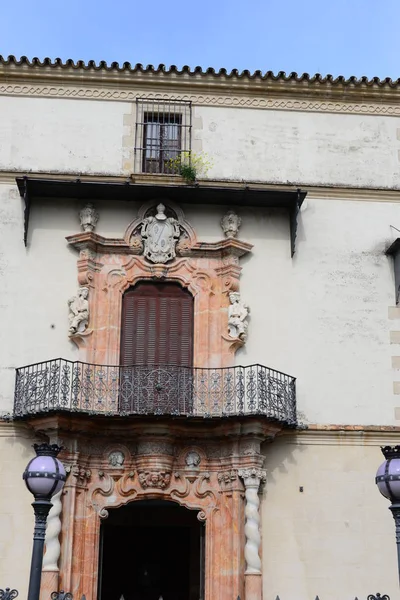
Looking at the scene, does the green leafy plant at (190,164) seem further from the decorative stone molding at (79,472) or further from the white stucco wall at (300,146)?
the decorative stone molding at (79,472)

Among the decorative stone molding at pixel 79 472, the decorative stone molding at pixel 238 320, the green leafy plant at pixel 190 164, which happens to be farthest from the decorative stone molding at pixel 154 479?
the green leafy plant at pixel 190 164

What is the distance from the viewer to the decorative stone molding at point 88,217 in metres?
16.7

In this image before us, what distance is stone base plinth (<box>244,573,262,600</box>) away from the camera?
575 inches

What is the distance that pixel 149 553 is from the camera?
2003 cm

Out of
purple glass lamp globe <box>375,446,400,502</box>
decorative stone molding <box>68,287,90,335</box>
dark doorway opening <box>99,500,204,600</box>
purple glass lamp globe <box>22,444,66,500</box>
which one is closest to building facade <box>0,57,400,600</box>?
decorative stone molding <box>68,287,90,335</box>

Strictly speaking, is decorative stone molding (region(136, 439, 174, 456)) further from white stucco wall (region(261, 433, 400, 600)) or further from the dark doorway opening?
the dark doorway opening

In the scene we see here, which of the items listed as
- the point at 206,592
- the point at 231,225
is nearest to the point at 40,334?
the point at 231,225

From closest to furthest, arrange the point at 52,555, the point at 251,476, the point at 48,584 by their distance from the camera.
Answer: the point at 48,584, the point at 52,555, the point at 251,476

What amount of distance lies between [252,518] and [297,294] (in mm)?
4499

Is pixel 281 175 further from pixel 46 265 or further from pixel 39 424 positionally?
pixel 39 424

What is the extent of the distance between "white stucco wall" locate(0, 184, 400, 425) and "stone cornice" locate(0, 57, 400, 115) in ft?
7.39

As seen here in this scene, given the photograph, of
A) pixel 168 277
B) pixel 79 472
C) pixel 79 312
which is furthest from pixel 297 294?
pixel 79 472

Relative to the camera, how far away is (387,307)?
1689 centimetres

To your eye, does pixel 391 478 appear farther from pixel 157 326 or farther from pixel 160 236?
pixel 160 236
